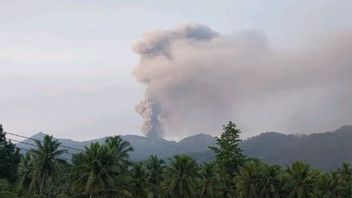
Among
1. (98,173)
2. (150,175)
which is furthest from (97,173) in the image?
(150,175)

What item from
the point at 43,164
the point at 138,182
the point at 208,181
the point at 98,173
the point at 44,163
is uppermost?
the point at 44,163

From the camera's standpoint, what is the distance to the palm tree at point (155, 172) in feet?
339

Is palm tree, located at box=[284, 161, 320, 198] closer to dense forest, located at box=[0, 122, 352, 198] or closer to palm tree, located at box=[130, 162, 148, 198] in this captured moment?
dense forest, located at box=[0, 122, 352, 198]

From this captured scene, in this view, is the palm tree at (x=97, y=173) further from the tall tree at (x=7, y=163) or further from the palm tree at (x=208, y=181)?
the tall tree at (x=7, y=163)

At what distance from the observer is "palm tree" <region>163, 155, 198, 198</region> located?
98125mm

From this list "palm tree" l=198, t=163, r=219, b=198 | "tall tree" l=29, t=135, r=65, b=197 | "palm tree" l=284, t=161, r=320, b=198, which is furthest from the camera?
"palm tree" l=284, t=161, r=320, b=198

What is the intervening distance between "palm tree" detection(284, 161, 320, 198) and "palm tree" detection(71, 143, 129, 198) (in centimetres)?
4131

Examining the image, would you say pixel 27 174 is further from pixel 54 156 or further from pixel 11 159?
pixel 11 159

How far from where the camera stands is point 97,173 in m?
77.8

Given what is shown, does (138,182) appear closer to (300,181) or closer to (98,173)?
(98,173)

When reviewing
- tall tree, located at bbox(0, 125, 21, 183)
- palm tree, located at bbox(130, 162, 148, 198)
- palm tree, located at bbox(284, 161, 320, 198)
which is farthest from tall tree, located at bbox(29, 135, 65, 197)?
palm tree, located at bbox(284, 161, 320, 198)

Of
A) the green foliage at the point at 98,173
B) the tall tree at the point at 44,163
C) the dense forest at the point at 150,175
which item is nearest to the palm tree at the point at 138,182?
the dense forest at the point at 150,175

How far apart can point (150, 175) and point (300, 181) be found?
1200 inches

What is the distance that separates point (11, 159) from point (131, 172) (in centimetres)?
3778
